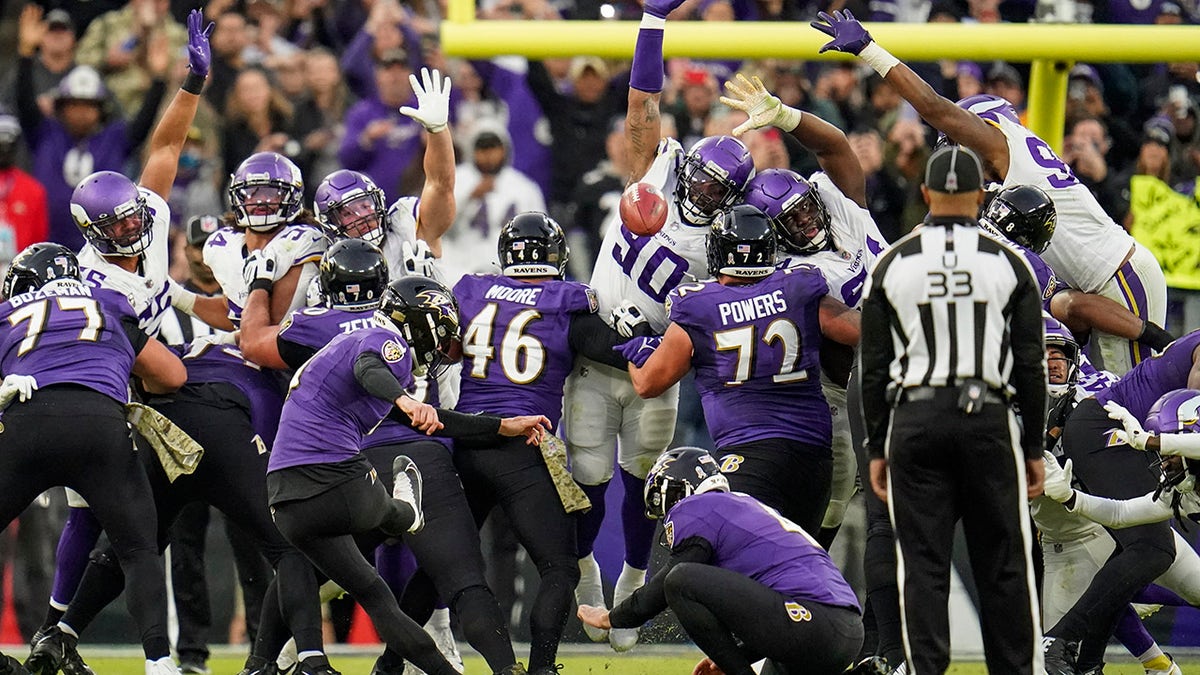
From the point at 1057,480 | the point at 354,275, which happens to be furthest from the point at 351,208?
the point at 1057,480

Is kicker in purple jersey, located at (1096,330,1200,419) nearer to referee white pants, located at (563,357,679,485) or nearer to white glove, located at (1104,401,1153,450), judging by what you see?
white glove, located at (1104,401,1153,450)

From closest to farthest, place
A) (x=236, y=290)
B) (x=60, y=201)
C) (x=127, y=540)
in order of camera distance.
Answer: (x=127, y=540) < (x=236, y=290) < (x=60, y=201)

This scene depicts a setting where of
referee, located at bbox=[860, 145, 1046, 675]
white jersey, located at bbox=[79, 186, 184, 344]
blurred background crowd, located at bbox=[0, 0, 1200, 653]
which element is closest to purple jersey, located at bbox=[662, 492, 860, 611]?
referee, located at bbox=[860, 145, 1046, 675]

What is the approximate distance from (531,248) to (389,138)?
4383 mm

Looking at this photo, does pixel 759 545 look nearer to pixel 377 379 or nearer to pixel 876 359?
pixel 876 359

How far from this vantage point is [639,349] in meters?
7.37

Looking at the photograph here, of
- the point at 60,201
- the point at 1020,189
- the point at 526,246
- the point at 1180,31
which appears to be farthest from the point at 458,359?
the point at 60,201

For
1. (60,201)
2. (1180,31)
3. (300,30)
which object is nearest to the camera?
(1180,31)

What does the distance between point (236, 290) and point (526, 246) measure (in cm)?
146

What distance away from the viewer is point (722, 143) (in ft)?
25.4

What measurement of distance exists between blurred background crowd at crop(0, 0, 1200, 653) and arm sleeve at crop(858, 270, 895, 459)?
4.96 metres

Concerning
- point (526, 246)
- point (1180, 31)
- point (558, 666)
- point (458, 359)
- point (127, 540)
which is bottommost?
point (558, 666)

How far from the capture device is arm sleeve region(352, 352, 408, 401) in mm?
6418

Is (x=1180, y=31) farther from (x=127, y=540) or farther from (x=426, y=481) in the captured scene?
(x=127, y=540)
